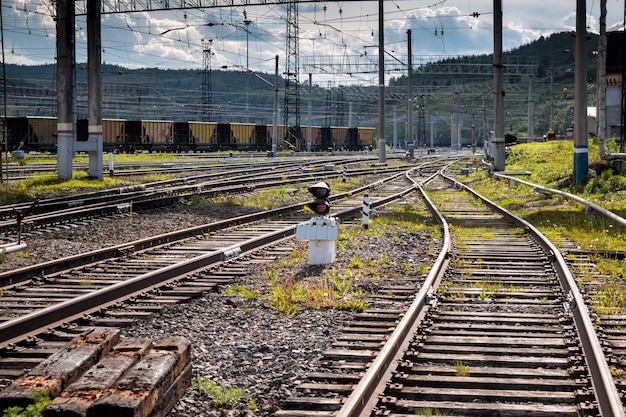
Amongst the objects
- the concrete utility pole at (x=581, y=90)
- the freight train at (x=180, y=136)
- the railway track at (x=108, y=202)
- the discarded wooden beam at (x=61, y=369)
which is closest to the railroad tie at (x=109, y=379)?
the discarded wooden beam at (x=61, y=369)

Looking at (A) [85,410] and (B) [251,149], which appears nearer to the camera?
(A) [85,410]

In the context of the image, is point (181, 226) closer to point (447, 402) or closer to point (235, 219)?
point (235, 219)

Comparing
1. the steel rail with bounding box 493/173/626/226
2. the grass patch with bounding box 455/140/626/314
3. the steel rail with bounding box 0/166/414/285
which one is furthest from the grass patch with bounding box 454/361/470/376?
the steel rail with bounding box 493/173/626/226

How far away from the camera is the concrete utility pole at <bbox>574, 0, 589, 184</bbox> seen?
959 inches

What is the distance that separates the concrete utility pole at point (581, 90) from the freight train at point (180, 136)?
36450 mm

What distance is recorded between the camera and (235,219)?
18.5 metres

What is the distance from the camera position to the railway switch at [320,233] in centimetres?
1231

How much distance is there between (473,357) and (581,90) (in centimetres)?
1897

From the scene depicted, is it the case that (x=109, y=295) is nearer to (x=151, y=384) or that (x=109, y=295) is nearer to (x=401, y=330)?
(x=401, y=330)

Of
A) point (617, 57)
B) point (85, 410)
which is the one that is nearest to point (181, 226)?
point (85, 410)

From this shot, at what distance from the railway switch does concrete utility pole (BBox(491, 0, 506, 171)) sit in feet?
75.3

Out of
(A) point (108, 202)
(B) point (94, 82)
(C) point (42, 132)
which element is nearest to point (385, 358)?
(A) point (108, 202)

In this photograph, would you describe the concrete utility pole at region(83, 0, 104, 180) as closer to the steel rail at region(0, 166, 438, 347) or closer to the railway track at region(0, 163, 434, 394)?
the railway track at region(0, 163, 434, 394)

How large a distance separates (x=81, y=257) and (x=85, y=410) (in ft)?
25.0
